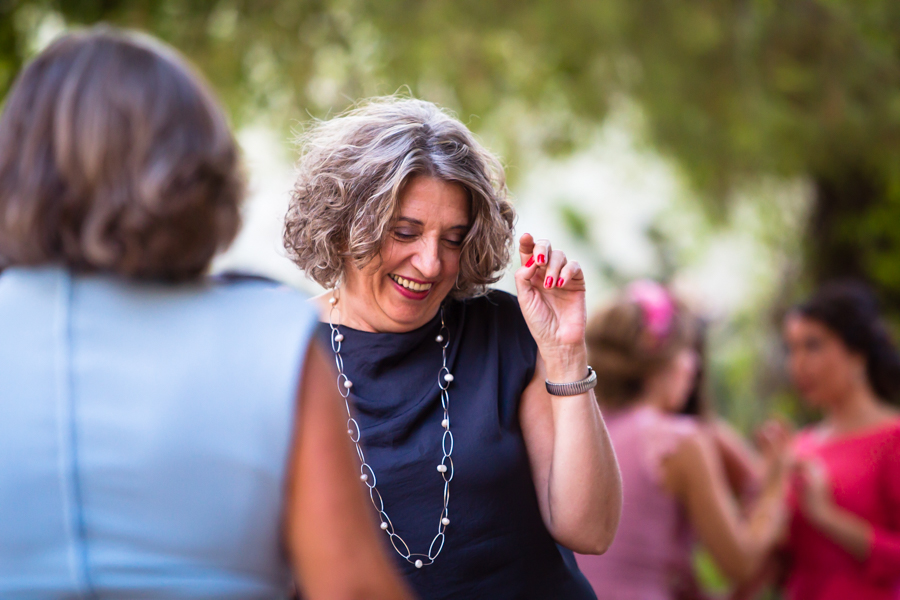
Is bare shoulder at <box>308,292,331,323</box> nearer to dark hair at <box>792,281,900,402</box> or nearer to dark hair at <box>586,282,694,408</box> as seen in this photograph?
dark hair at <box>586,282,694,408</box>

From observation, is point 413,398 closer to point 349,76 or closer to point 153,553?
point 153,553

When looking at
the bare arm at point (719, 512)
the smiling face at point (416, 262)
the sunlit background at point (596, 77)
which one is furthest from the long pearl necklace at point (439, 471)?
the sunlit background at point (596, 77)

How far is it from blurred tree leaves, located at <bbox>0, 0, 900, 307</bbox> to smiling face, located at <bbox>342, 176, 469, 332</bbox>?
6.45 feet

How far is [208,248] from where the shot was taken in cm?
99

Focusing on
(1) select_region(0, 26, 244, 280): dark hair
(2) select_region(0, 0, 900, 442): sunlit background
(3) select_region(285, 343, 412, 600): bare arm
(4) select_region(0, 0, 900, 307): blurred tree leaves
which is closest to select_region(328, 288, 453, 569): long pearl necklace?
(3) select_region(285, 343, 412, 600): bare arm

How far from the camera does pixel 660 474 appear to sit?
2.75 meters

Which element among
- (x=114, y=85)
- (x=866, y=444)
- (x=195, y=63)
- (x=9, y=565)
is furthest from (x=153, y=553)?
(x=195, y=63)

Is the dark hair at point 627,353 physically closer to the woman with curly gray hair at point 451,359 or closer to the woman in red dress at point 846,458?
the woman in red dress at point 846,458

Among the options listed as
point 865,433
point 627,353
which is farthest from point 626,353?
point 865,433

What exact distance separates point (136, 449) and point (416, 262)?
844 mm

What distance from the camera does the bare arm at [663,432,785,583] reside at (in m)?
2.77

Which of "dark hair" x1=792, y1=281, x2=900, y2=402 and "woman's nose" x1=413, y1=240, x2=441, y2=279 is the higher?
"woman's nose" x1=413, y1=240, x2=441, y2=279

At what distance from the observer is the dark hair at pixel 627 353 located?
2908mm

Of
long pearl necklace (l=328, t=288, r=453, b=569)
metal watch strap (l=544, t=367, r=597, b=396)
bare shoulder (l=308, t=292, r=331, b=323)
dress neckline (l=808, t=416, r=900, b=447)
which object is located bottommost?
dress neckline (l=808, t=416, r=900, b=447)
